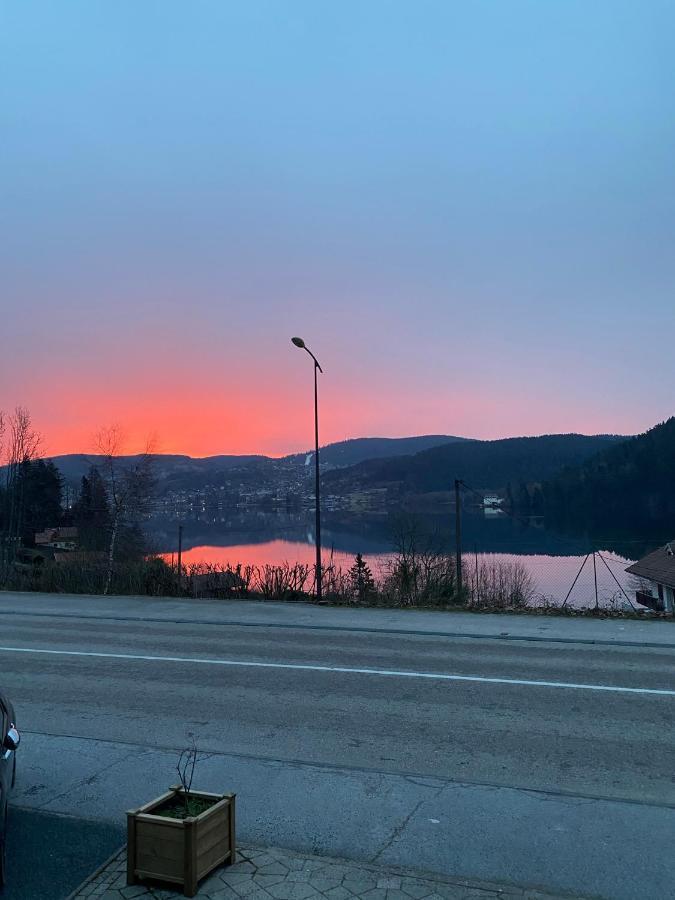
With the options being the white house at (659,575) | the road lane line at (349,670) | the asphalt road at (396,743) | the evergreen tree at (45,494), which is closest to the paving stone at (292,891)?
the asphalt road at (396,743)

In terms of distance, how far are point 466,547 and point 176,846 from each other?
135ft

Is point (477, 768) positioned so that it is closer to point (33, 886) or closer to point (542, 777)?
point (542, 777)

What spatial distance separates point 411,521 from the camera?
3675cm

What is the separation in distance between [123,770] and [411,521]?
31.4 m

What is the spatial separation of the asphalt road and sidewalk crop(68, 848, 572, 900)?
230mm

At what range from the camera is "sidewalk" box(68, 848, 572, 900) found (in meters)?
3.83

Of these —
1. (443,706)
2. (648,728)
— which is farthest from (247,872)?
(648,728)

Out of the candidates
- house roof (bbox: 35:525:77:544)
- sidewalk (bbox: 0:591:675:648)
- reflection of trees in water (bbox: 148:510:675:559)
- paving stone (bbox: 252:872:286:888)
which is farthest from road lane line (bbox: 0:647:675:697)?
→ house roof (bbox: 35:525:77:544)

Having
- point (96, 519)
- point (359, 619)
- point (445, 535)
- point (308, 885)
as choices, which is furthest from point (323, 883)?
point (96, 519)

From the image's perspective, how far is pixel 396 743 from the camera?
6453 millimetres

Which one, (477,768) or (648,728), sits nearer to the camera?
(477,768)

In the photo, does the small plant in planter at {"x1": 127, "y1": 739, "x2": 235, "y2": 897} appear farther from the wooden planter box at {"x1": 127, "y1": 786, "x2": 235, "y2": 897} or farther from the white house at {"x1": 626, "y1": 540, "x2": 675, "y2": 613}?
the white house at {"x1": 626, "y1": 540, "x2": 675, "y2": 613}

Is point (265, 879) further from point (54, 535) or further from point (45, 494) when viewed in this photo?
point (45, 494)

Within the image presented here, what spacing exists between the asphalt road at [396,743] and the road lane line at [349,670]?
0.16 feet
